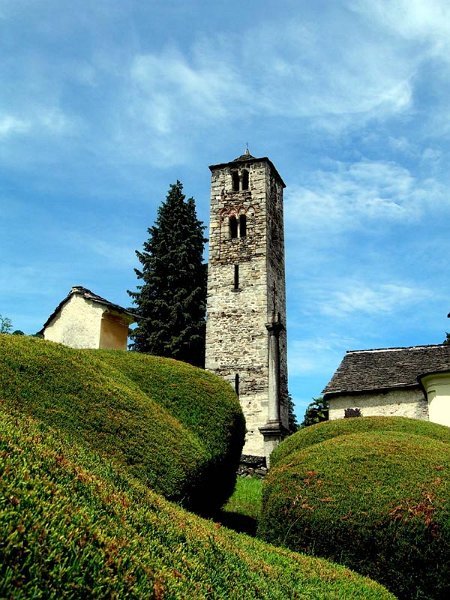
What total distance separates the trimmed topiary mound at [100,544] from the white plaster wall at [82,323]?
697 centimetres

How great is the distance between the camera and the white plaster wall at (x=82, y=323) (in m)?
11.9

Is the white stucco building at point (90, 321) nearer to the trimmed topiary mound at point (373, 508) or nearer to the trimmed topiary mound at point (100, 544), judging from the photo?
the trimmed topiary mound at point (373, 508)

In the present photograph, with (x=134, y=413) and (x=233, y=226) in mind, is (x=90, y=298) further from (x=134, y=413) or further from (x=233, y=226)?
(x=233, y=226)

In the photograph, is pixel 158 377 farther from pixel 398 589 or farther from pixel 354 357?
pixel 354 357

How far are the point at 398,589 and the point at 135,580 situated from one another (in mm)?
4482

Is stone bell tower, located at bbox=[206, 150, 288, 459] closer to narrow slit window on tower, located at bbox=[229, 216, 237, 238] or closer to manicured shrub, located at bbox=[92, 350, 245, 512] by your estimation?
narrow slit window on tower, located at bbox=[229, 216, 237, 238]

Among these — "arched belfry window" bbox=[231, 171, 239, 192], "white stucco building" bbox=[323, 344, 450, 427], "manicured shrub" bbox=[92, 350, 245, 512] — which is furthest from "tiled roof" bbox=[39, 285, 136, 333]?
"arched belfry window" bbox=[231, 171, 239, 192]

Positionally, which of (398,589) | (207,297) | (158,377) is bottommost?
(398,589)

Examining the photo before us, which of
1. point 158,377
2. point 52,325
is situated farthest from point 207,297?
point 158,377

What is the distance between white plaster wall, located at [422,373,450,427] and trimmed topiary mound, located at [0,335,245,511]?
9.78 meters

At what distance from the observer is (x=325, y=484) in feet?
22.7

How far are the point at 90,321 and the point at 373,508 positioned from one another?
7177mm

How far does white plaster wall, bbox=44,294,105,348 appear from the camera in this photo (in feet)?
39.0

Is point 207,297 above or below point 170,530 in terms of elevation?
above
